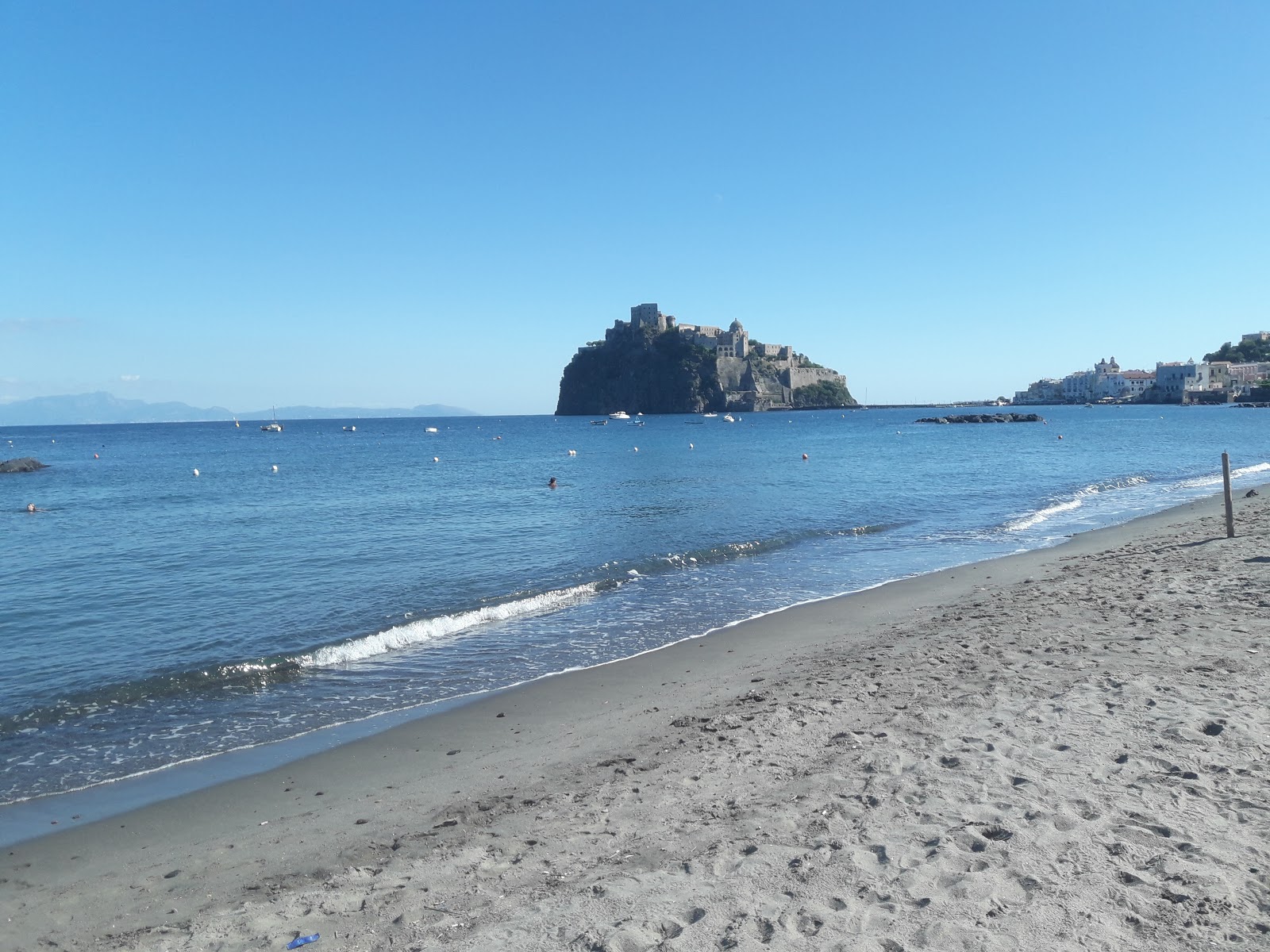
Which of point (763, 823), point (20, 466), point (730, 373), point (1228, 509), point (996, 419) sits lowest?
point (763, 823)

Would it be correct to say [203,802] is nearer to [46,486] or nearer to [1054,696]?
[1054,696]

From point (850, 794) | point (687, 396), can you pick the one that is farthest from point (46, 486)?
point (687, 396)

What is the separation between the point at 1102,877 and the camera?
464 centimetres

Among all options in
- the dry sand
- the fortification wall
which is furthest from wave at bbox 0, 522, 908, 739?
the fortification wall

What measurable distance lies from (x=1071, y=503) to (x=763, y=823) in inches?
1111

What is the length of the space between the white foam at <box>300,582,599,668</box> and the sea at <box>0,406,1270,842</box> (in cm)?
5

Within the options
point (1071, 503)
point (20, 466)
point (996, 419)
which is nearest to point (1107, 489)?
point (1071, 503)

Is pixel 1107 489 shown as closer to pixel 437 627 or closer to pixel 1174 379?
pixel 437 627

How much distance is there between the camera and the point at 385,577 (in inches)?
720

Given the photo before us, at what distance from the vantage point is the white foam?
12.3 m

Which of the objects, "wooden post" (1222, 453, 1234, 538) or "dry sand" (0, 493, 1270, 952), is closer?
"dry sand" (0, 493, 1270, 952)

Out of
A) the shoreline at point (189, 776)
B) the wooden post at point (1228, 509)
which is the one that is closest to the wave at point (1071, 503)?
the wooden post at point (1228, 509)

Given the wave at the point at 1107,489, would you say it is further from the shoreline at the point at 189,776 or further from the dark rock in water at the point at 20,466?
the dark rock in water at the point at 20,466

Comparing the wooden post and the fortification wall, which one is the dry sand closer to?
the wooden post
